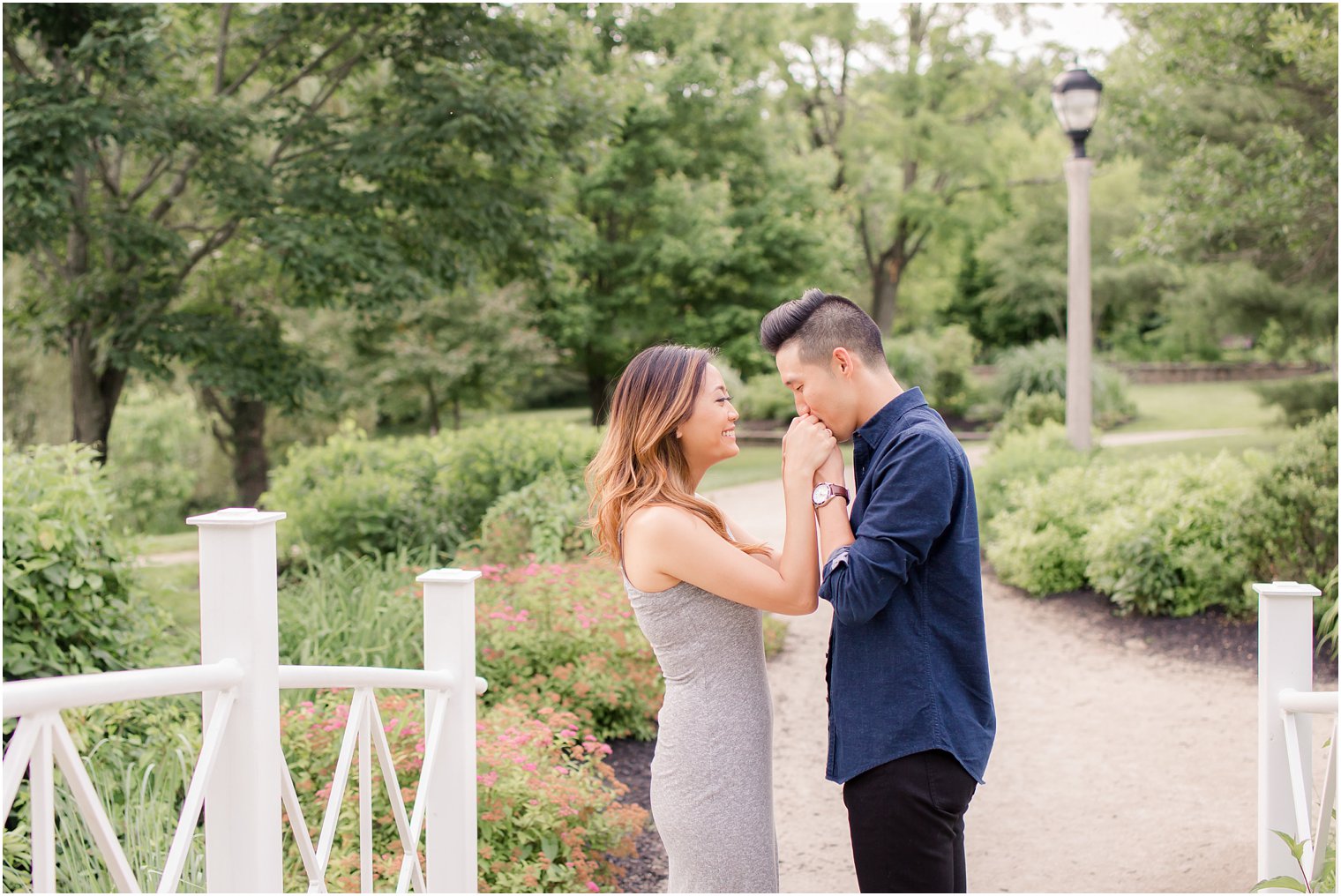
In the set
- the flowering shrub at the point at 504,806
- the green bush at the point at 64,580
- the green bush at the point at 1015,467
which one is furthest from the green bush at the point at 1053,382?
the green bush at the point at 64,580

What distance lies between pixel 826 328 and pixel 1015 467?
9.56 meters

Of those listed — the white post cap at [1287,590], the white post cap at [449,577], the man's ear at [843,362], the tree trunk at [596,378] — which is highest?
the tree trunk at [596,378]

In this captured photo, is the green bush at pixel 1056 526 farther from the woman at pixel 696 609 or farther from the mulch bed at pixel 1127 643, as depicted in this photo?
the woman at pixel 696 609

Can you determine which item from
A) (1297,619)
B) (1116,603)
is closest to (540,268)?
(1116,603)

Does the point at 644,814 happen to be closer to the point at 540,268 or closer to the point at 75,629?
the point at 75,629

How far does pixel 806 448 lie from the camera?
2.53 metres

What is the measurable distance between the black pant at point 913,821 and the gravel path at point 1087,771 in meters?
2.20

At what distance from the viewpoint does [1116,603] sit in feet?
27.9

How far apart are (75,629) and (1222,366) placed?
34459mm

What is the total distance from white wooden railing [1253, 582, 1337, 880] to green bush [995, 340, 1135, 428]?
21.0 meters

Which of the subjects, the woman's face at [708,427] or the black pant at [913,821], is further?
the woman's face at [708,427]

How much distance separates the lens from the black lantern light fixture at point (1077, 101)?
10758 mm

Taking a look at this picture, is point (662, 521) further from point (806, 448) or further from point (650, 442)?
point (806, 448)

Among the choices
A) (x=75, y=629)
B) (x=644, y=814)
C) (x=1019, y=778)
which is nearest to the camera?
(x=644, y=814)
